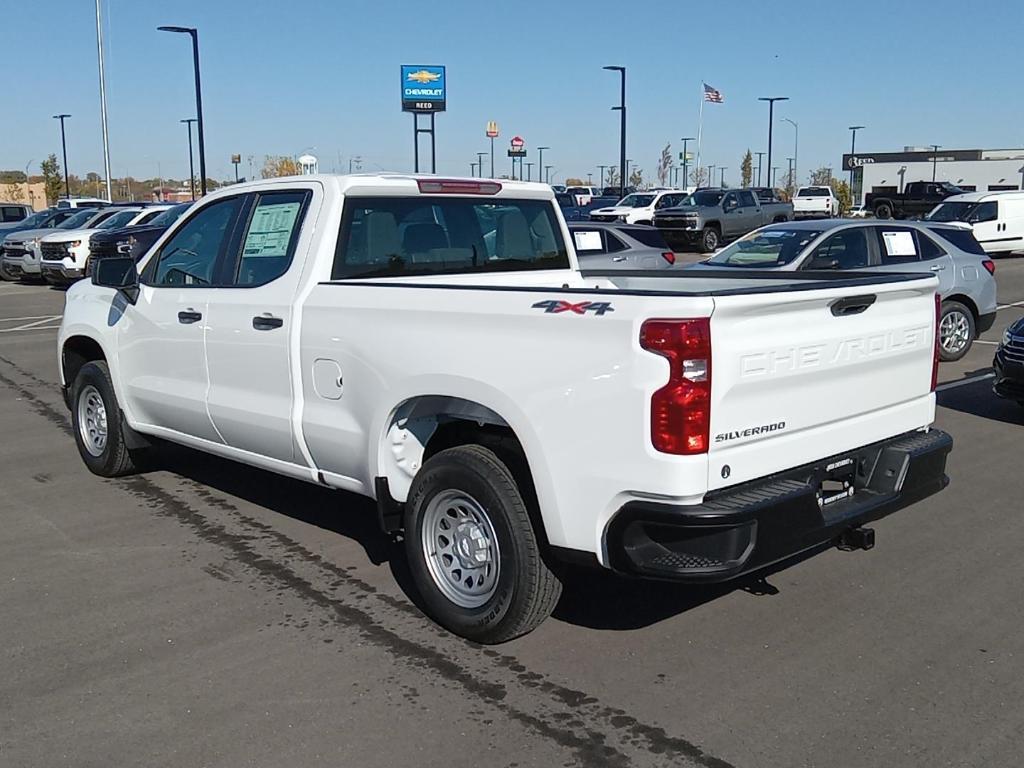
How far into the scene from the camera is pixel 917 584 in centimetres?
513

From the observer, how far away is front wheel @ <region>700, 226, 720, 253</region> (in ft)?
105

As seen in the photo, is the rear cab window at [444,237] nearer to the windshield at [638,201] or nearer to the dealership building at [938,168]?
the windshield at [638,201]

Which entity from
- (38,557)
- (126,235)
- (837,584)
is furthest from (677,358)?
(126,235)

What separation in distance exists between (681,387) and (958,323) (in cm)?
1014

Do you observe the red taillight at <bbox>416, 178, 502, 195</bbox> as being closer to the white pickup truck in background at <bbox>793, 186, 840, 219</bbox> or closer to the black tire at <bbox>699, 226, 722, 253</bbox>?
the black tire at <bbox>699, 226, 722, 253</bbox>

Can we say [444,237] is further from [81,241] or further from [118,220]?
[118,220]

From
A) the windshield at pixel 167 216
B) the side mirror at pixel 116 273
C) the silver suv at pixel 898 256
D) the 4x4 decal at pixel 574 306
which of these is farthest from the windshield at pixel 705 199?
the 4x4 decal at pixel 574 306

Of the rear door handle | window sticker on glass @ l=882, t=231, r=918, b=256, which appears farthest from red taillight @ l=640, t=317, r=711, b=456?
window sticker on glass @ l=882, t=231, r=918, b=256

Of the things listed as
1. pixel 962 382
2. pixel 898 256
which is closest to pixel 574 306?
pixel 962 382

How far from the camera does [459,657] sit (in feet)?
14.3

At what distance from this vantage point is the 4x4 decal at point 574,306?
3.74 meters

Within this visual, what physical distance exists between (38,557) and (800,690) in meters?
4.04

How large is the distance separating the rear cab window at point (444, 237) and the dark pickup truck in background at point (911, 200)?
44.6 m

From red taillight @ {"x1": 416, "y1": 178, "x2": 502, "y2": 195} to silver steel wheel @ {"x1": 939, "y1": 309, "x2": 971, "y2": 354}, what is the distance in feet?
27.4
